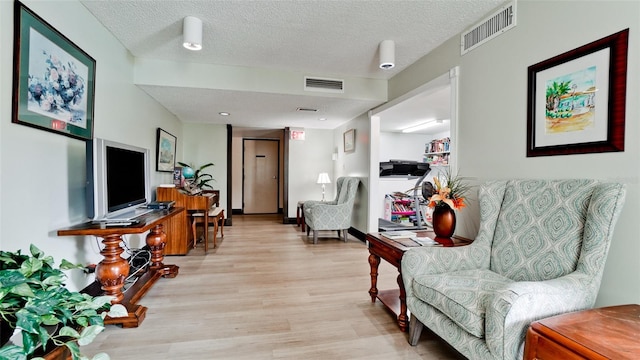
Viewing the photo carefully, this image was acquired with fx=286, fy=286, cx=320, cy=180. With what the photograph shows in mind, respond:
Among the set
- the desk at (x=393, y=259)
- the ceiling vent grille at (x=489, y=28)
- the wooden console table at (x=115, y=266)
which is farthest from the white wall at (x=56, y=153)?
the ceiling vent grille at (x=489, y=28)

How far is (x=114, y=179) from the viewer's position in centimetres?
223

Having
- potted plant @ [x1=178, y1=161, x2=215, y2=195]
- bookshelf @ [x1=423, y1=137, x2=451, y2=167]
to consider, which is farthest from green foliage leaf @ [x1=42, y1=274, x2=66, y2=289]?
bookshelf @ [x1=423, y1=137, x2=451, y2=167]

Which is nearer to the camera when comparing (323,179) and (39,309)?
(39,309)

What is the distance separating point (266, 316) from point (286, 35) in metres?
2.42

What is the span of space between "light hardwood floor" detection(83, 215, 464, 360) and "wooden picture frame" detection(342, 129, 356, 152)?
2.21 m

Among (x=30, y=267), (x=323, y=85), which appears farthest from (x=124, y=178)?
(x=323, y=85)

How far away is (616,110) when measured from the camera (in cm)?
145

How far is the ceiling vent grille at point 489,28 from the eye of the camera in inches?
81.0

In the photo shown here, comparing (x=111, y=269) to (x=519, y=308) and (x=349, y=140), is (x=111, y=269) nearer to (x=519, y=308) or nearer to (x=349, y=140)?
(x=519, y=308)

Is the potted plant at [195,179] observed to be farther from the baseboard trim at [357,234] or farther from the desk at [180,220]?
the baseboard trim at [357,234]

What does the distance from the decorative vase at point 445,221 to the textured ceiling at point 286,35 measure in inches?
61.1

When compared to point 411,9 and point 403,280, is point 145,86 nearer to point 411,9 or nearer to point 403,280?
point 411,9

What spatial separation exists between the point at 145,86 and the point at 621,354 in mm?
4107

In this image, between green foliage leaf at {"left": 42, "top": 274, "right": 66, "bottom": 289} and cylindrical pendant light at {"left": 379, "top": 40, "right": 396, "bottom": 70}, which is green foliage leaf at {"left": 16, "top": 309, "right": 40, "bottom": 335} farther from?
cylindrical pendant light at {"left": 379, "top": 40, "right": 396, "bottom": 70}
